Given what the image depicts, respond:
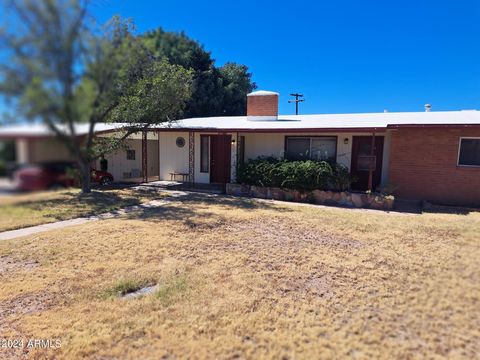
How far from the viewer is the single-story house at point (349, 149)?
9852mm

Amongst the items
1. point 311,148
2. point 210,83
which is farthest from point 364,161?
point 210,83

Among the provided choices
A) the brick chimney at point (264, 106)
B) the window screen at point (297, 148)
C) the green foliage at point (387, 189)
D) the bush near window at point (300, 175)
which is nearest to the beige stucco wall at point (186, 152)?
the window screen at point (297, 148)

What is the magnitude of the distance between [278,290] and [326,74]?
1711 centimetres

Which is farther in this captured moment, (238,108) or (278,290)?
(238,108)

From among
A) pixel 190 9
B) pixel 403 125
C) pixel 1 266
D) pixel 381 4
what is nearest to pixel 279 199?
pixel 403 125

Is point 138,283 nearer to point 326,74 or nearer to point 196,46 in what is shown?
point 326,74

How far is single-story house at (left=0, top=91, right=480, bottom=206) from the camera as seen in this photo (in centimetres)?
985

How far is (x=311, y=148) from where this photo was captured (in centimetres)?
A: 1236

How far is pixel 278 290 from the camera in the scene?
4016mm

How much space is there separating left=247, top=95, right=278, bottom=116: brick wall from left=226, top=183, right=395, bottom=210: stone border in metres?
4.49

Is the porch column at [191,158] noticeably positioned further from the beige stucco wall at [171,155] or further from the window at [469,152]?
the window at [469,152]

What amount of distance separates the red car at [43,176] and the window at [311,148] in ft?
37.8

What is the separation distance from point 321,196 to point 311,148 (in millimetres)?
2565

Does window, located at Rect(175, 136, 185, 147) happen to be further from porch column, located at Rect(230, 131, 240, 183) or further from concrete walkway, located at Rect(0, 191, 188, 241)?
concrete walkway, located at Rect(0, 191, 188, 241)
